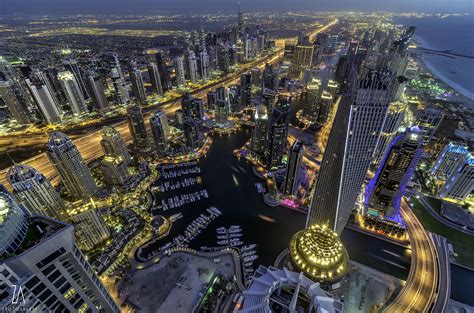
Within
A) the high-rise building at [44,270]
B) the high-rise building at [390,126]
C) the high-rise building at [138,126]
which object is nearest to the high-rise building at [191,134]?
the high-rise building at [138,126]

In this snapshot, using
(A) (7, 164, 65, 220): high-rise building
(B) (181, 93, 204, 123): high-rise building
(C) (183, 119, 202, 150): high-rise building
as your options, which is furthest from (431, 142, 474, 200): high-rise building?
(A) (7, 164, 65, 220): high-rise building

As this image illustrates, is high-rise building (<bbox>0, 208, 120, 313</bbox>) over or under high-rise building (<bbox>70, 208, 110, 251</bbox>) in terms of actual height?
over

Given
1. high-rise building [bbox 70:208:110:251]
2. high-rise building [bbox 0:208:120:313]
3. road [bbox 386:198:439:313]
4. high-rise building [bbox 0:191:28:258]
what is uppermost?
high-rise building [bbox 0:191:28:258]

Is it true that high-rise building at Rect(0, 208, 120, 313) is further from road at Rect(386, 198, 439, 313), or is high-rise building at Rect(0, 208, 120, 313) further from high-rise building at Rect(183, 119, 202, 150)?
high-rise building at Rect(183, 119, 202, 150)

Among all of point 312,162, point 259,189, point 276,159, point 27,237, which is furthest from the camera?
point 312,162

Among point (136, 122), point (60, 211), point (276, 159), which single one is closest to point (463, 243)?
point (276, 159)

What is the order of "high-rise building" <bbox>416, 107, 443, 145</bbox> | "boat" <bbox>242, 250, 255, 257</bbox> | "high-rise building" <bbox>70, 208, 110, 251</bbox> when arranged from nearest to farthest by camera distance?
"high-rise building" <bbox>70, 208, 110, 251</bbox>, "boat" <bbox>242, 250, 255, 257</bbox>, "high-rise building" <bbox>416, 107, 443, 145</bbox>

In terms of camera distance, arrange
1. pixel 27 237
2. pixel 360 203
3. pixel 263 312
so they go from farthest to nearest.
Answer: pixel 360 203 → pixel 27 237 → pixel 263 312

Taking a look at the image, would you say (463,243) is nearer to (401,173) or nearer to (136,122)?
(401,173)
